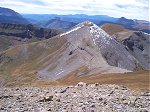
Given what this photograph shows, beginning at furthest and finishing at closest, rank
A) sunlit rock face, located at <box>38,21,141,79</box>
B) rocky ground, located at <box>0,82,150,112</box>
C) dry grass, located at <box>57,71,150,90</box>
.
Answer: sunlit rock face, located at <box>38,21,141,79</box>
dry grass, located at <box>57,71,150,90</box>
rocky ground, located at <box>0,82,150,112</box>

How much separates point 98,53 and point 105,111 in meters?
157

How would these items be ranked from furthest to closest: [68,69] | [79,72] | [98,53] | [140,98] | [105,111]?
[98,53] → [68,69] → [79,72] → [140,98] → [105,111]

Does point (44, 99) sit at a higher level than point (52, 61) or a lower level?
higher

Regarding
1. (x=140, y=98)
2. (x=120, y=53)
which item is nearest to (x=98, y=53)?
(x=120, y=53)

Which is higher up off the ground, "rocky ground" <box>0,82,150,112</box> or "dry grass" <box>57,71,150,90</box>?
"rocky ground" <box>0,82,150,112</box>

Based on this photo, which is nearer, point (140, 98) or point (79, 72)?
point (140, 98)

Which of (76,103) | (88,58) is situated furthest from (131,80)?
(88,58)

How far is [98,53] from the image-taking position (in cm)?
18138

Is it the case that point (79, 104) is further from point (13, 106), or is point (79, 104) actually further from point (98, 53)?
point (98, 53)

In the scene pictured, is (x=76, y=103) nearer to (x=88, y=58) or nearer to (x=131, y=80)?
(x=131, y=80)

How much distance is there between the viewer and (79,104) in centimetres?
2634

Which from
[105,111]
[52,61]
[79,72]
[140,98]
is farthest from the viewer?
[52,61]

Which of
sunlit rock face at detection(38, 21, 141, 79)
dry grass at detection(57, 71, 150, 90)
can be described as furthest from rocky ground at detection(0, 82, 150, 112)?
sunlit rock face at detection(38, 21, 141, 79)

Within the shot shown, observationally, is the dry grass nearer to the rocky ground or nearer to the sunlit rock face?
the rocky ground
